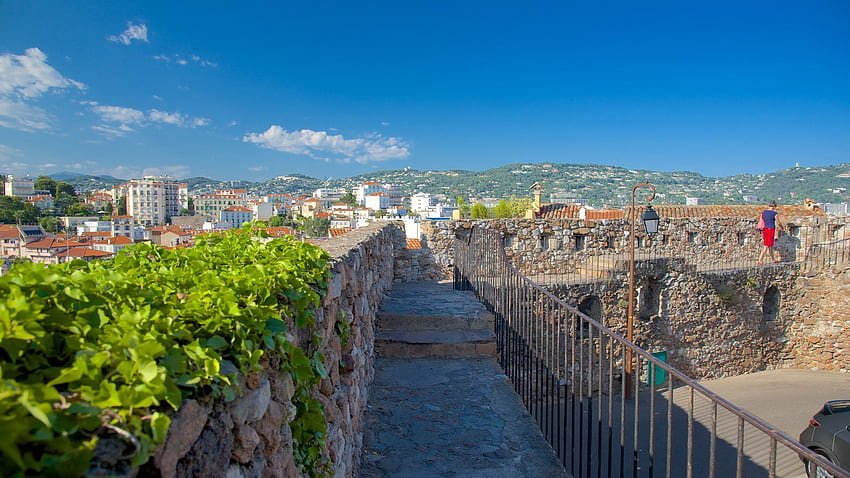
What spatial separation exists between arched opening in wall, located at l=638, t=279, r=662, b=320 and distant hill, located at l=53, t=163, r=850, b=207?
290ft

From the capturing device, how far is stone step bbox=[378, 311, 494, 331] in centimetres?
621

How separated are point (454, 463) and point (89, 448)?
9.89 feet

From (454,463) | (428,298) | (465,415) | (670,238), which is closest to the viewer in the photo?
(454,463)

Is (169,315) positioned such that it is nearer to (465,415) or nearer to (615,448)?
(465,415)

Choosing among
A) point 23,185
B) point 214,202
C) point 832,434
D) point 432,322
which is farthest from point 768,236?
point 214,202

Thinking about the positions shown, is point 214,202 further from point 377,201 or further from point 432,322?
point 432,322

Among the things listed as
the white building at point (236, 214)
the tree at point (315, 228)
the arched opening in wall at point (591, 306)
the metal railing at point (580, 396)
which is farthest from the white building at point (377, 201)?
the metal railing at point (580, 396)

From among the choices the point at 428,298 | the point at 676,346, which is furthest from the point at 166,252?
the point at 676,346

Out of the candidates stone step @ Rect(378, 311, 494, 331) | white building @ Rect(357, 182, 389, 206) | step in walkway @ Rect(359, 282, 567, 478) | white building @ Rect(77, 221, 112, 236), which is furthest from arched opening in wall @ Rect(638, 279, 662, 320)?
white building @ Rect(357, 182, 389, 206)

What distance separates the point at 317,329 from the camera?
7.93ft

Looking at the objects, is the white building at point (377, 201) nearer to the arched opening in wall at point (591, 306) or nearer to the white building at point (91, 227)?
the white building at point (91, 227)

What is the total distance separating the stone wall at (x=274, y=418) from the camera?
1.12m

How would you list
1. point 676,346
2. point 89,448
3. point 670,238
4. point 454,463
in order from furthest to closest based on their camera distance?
point 670,238, point 676,346, point 454,463, point 89,448

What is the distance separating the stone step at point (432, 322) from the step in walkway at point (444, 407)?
0.04 ft
